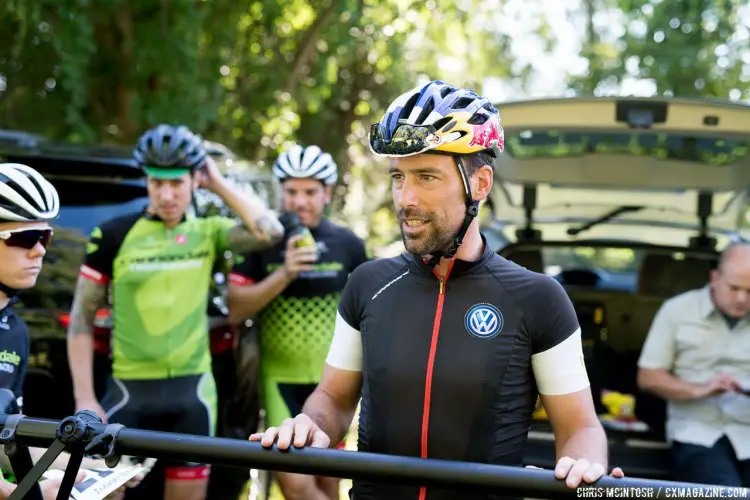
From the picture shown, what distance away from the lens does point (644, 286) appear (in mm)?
6301

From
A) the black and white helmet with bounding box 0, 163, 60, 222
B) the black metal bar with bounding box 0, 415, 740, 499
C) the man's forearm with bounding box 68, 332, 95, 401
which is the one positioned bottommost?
the man's forearm with bounding box 68, 332, 95, 401

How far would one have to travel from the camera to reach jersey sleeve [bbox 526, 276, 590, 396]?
2607mm

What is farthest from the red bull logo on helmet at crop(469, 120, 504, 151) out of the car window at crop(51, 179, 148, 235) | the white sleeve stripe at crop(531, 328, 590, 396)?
the car window at crop(51, 179, 148, 235)

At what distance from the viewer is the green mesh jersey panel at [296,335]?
202 inches

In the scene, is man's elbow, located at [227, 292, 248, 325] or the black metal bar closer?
the black metal bar

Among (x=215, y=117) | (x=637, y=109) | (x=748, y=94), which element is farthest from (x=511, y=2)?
(x=637, y=109)

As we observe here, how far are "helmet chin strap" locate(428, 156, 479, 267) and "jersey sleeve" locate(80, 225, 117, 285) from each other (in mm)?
2248

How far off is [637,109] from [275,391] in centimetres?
245

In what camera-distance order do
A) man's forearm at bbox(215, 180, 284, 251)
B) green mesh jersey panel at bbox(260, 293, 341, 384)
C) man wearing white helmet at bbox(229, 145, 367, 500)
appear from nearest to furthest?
man's forearm at bbox(215, 180, 284, 251) → man wearing white helmet at bbox(229, 145, 367, 500) → green mesh jersey panel at bbox(260, 293, 341, 384)

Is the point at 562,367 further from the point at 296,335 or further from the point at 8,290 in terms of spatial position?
the point at 296,335

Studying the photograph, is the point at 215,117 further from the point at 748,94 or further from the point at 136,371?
the point at 748,94

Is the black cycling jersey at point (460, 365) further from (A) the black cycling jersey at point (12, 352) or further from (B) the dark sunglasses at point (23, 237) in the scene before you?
(B) the dark sunglasses at point (23, 237)

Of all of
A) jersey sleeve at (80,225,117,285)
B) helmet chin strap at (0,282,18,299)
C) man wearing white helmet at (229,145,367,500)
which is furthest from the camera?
man wearing white helmet at (229,145,367,500)

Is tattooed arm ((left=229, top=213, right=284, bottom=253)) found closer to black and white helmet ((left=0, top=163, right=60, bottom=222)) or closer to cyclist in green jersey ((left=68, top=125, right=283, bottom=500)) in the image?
cyclist in green jersey ((left=68, top=125, right=283, bottom=500))
